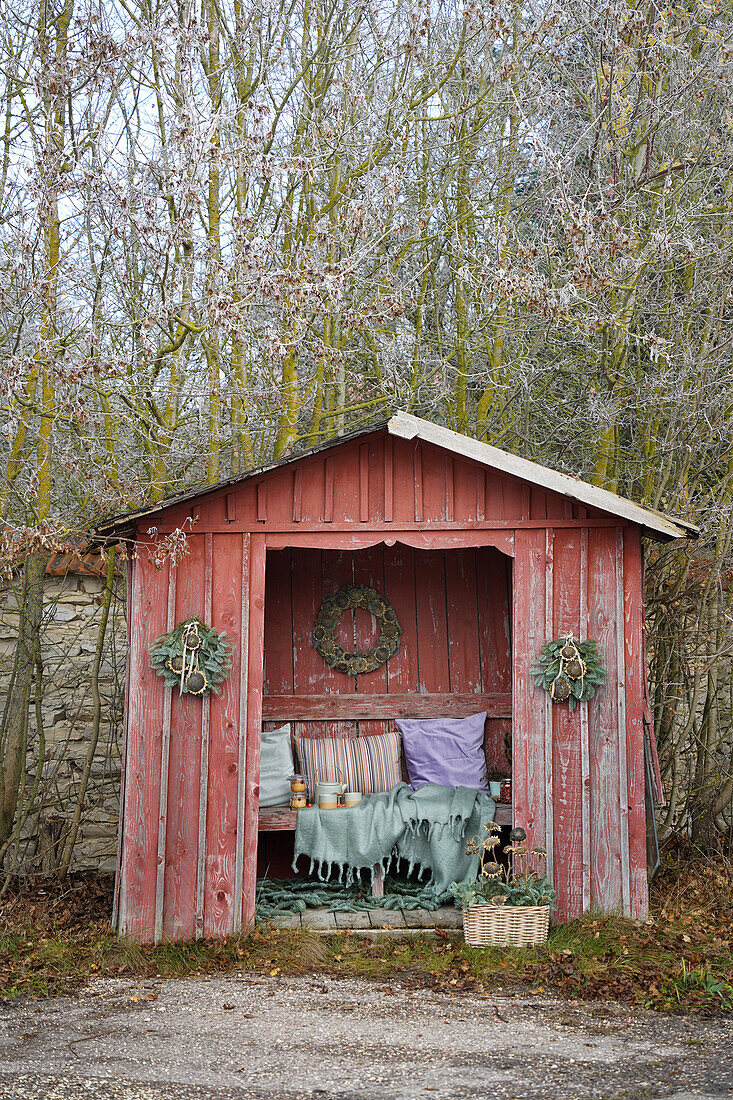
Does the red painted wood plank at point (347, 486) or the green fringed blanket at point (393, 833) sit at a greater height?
the red painted wood plank at point (347, 486)

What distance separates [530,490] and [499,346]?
221 centimetres

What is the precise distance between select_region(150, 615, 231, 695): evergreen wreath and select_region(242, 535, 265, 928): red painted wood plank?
165 mm

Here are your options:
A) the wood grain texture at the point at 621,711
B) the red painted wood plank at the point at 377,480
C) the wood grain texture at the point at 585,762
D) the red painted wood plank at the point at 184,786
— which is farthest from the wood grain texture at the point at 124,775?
the wood grain texture at the point at 621,711

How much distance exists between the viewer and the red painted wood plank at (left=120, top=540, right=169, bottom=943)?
548 cm

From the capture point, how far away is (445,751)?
7074 mm

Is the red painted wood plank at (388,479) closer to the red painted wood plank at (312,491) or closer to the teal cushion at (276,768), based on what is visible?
the red painted wood plank at (312,491)

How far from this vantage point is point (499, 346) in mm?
7625

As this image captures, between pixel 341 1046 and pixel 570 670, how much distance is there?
2304 mm

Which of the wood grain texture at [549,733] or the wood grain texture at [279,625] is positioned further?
the wood grain texture at [279,625]

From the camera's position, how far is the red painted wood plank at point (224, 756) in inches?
217

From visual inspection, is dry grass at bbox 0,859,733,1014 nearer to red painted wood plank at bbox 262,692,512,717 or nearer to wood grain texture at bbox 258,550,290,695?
red painted wood plank at bbox 262,692,512,717

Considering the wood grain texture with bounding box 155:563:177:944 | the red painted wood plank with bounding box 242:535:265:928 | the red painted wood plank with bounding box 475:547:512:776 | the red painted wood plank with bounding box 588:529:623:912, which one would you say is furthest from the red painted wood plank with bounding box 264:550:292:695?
the red painted wood plank with bounding box 588:529:623:912

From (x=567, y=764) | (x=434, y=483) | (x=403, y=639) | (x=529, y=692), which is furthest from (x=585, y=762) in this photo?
(x=403, y=639)

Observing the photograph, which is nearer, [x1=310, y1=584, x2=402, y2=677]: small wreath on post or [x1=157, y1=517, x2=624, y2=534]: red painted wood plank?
[x1=157, y1=517, x2=624, y2=534]: red painted wood plank
